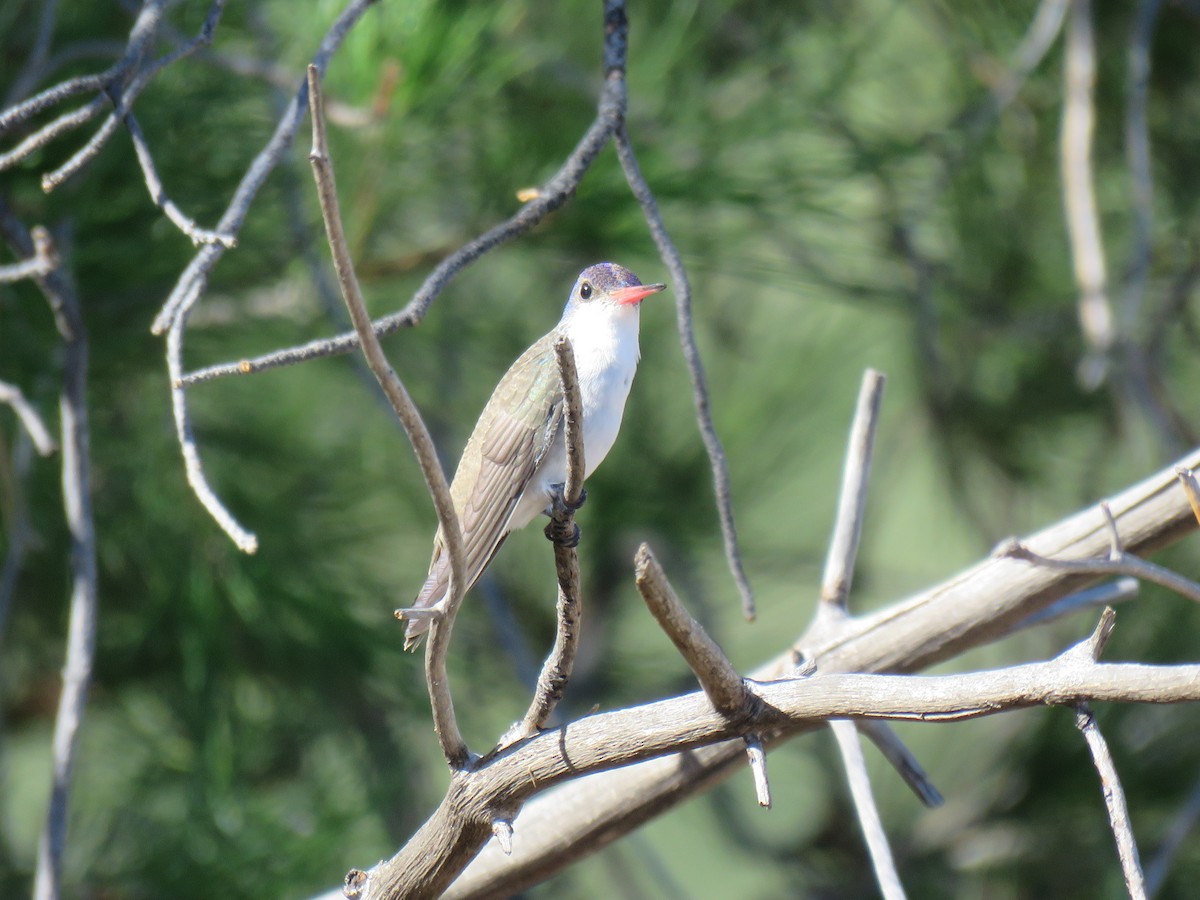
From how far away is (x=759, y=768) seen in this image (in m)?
0.89

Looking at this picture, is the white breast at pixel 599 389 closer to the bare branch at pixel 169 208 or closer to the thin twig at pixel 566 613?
the thin twig at pixel 566 613

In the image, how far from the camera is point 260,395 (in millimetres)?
2477

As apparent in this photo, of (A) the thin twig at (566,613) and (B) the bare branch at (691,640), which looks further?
(A) the thin twig at (566,613)

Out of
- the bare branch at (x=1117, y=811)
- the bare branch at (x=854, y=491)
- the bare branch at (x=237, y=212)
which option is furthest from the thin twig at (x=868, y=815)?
the bare branch at (x=237, y=212)

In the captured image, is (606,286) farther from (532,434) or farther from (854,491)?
(854,491)

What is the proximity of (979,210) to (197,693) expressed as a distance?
1.81 metres

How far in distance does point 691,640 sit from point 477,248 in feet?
1.05

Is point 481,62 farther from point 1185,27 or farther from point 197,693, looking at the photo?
point 1185,27

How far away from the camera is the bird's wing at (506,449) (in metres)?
1.33

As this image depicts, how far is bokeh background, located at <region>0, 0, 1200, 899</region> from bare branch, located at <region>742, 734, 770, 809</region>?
95 centimetres

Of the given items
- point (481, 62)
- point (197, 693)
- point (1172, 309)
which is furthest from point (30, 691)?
Answer: point (1172, 309)

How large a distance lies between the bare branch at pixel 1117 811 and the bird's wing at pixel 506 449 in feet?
2.10

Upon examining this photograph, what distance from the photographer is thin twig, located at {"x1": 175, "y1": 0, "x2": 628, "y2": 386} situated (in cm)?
81

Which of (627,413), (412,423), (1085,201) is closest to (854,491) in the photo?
(412,423)
